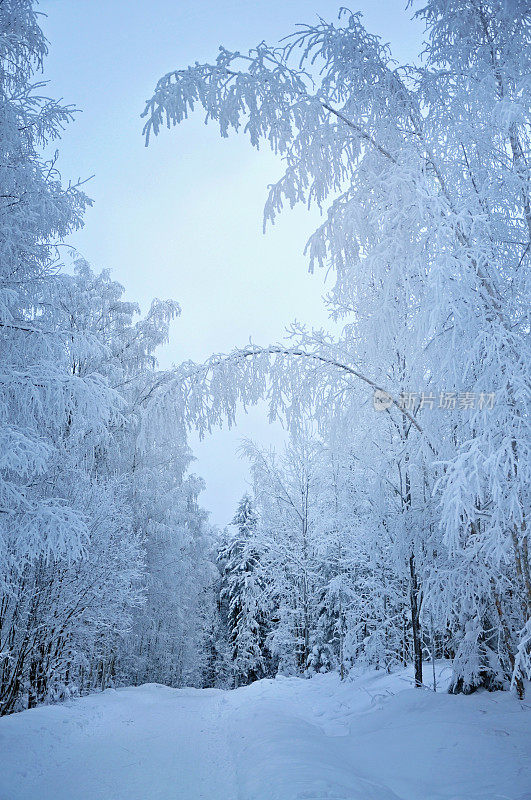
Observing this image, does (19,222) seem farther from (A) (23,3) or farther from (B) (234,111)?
(B) (234,111)

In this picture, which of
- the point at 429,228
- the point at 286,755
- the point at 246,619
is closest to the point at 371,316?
the point at 429,228

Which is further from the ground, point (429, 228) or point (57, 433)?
point (429, 228)

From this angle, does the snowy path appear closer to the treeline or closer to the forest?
the treeline

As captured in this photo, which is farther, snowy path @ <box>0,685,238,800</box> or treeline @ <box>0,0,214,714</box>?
treeline @ <box>0,0,214,714</box>

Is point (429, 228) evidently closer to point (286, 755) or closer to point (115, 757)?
point (286, 755)

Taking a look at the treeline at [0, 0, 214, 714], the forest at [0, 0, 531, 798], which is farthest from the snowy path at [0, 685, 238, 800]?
the forest at [0, 0, 531, 798]

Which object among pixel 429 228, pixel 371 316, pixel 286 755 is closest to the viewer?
pixel 429 228

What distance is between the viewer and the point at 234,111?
13.0 feet

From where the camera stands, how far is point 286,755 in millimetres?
4043

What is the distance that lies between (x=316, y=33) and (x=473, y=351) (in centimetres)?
310

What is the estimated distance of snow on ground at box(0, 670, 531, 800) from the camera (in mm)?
3232

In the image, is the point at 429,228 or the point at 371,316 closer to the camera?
the point at 429,228

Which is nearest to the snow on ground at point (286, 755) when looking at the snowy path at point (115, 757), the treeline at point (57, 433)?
the snowy path at point (115, 757)

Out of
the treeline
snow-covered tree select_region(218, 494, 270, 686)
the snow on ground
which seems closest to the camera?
the snow on ground
